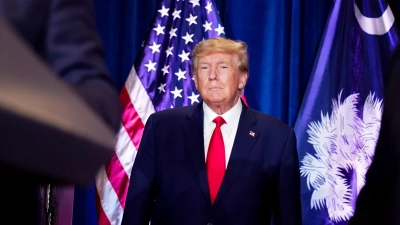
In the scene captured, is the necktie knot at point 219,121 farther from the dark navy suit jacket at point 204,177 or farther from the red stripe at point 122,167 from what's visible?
the red stripe at point 122,167

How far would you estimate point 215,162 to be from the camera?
2.60m

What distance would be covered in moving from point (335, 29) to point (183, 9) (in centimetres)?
84

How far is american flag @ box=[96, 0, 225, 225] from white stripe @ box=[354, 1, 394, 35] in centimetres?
77

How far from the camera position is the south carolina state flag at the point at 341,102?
3422 mm

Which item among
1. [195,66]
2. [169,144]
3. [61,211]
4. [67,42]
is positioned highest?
[195,66]

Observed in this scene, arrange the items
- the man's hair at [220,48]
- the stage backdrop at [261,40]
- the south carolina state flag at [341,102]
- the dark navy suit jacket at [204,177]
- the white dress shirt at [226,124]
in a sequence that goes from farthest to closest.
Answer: the stage backdrop at [261,40] < the south carolina state flag at [341,102] < the man's hair at [220,48] < the white dress shirt at [226,124] < the dark navy suit jacket at [204,177]

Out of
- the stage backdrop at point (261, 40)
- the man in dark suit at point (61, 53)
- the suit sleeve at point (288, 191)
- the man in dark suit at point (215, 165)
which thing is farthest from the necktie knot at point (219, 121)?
the man in dark suit at point (61, 53)

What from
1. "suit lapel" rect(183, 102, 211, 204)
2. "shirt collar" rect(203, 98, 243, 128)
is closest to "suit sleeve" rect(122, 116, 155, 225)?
"suit lapel" rect(183, 102, 211, 204)

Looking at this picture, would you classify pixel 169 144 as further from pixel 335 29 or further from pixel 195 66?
pixel 335 29

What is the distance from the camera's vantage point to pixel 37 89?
1.10ft

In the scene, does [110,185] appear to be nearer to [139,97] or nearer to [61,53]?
[139,97]

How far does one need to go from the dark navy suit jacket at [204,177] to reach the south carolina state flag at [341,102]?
0.83 m

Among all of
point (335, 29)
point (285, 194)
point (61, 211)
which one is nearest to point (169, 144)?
point (285, 194)

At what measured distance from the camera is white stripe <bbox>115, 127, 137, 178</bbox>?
11.3ft
